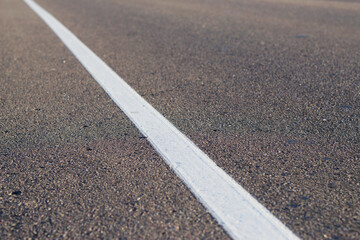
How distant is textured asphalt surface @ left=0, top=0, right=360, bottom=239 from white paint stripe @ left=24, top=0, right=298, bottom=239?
2.5 inches

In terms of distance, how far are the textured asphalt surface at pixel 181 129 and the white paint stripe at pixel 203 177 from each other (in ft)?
0.21

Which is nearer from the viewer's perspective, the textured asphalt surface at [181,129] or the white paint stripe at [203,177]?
the white paint stripe at [203,177]

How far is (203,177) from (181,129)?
81 cm

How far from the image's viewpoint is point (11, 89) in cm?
442

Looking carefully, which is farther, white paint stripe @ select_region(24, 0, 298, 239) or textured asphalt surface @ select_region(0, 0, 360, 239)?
textured asphalt surface @ select_region(0, 0, 360, 239)

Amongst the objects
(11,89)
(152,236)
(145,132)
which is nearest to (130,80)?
(11,89)

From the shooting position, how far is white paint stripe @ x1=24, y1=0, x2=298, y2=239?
2098mm

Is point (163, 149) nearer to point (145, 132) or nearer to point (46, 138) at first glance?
point (145, 132)

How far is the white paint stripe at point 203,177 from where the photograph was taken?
6.88ft

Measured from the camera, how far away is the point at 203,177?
258 cm

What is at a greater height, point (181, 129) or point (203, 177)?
point (203, 177)

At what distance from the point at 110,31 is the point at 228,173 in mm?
5596

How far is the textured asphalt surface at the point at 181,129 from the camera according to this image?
87.7 inches

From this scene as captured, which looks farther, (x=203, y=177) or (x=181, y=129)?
(x=181, y=129)
